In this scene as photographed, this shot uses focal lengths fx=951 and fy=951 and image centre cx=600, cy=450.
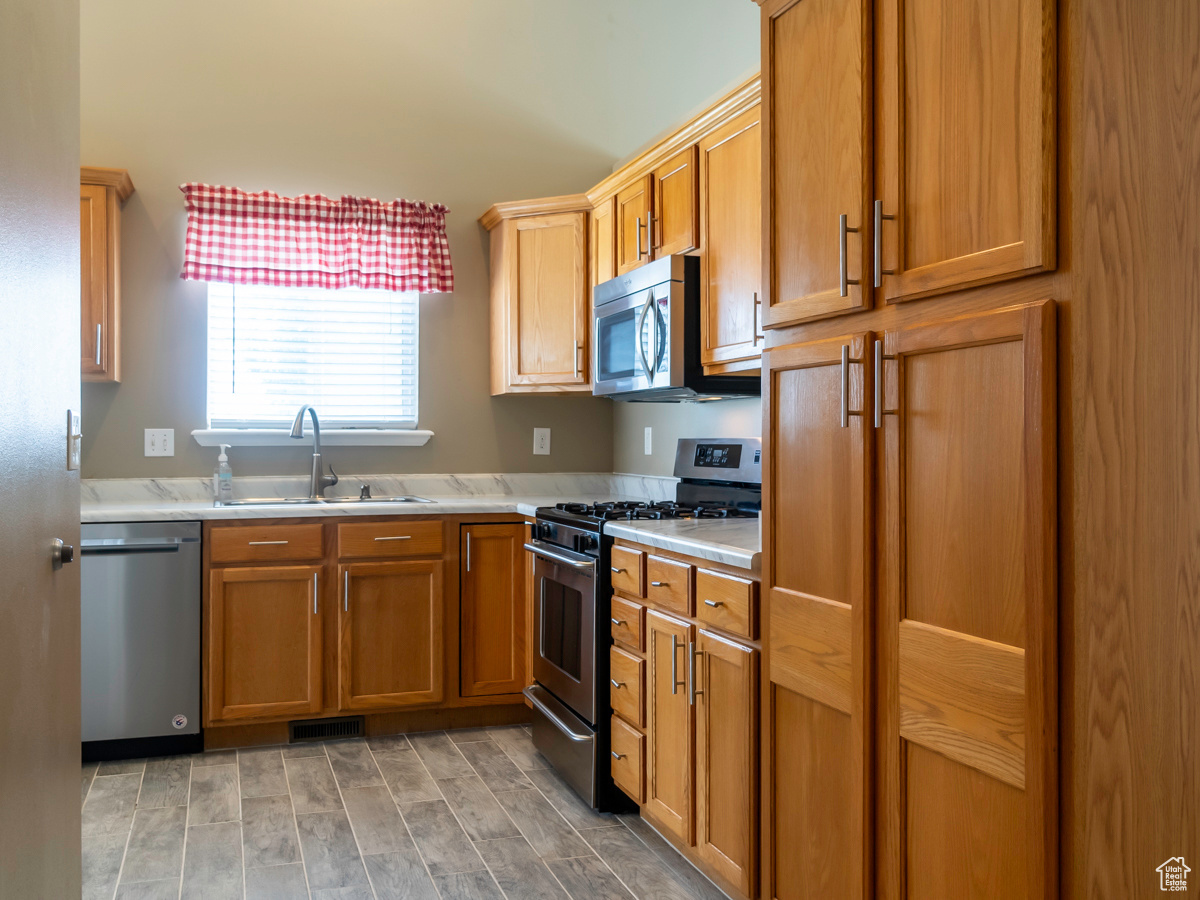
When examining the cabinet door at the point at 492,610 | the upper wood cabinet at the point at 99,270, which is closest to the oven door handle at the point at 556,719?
the cabinet door at the point at 492,610

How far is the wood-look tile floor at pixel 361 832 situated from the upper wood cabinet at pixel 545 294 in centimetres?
151

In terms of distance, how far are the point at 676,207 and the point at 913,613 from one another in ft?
6.11

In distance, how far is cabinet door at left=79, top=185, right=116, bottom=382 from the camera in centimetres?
348

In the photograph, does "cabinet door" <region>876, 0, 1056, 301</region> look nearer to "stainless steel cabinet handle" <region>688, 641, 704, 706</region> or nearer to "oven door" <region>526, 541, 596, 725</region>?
"stainless steel cabinet handle" <region>688, 641, 704, 706</region>

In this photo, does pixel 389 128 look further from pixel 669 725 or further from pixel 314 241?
pixel 669 725

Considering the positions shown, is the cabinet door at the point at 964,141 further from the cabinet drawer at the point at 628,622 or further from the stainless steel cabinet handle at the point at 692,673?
the cabinet drawer at the point at 628,622

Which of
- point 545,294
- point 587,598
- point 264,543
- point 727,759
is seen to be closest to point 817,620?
point 727,759

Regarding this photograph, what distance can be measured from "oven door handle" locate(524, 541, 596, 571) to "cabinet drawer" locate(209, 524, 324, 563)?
0.81m

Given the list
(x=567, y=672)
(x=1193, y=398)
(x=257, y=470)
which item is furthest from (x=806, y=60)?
(x=257, y=470)

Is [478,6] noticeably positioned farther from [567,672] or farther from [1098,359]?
[1098,359]

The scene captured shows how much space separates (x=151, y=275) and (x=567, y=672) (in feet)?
7.71

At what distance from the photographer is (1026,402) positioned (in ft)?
4.41

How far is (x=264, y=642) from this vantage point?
11.4 ft

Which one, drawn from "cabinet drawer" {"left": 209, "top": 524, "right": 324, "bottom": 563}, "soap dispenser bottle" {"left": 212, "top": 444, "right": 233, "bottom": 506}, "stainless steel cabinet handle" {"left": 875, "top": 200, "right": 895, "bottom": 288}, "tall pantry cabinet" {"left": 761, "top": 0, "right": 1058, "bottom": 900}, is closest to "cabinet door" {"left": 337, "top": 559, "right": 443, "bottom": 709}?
"cabinet drawer" {"left": 209, "top": 524, "right": 324, "bottom": 563}
